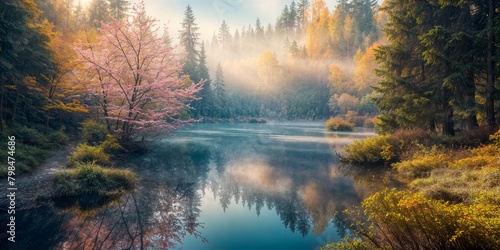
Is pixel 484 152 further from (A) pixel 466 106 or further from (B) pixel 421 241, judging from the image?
(B) pixel 421 241

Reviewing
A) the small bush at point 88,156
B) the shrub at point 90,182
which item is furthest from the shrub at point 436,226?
the small bush at point 88,156

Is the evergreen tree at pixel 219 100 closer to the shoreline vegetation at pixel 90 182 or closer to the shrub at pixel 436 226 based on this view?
the shoreline vegetation at pixel 90 182

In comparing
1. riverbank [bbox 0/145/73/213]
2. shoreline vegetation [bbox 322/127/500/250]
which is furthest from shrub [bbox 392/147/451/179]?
riverbank [bbox 0/145/73/213]

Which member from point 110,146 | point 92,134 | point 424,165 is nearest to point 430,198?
point 424,165

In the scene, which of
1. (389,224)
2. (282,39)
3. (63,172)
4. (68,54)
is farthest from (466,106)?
(282,39)

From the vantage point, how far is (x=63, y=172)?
843 cm

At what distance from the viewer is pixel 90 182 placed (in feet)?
27.2

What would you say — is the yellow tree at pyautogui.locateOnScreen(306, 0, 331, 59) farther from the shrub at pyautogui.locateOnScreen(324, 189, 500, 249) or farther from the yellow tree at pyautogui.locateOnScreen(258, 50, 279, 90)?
the shrub at pyautogui.locateOnScreen(324, 189, 500, 249)

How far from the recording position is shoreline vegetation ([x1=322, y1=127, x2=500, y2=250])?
11.1ft

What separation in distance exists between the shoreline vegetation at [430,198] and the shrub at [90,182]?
722 centimetres

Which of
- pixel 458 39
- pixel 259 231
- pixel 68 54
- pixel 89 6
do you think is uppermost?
pixel 89 6

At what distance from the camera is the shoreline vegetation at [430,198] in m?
3.39

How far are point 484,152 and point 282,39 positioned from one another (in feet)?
324

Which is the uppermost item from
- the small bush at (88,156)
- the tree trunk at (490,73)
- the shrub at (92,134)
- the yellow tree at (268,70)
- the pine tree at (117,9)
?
the pine tree at (117,9)
